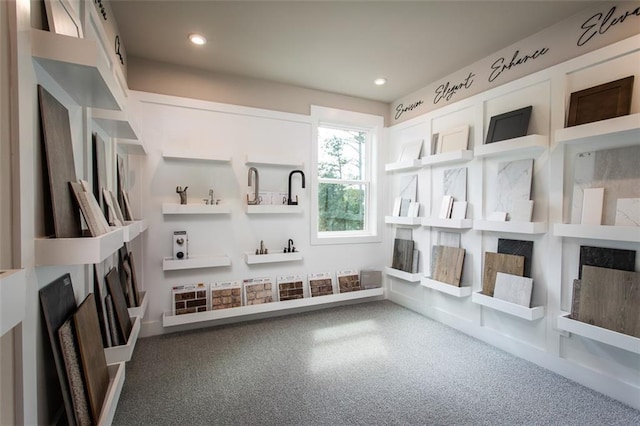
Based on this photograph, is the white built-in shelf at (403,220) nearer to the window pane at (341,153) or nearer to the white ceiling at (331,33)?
the window pane at (341,153)

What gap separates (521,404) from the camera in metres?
2.03

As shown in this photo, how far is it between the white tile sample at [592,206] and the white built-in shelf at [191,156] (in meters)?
3.20

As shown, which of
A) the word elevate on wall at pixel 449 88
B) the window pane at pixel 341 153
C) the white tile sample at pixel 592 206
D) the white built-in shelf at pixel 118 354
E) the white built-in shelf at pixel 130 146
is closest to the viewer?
the white built-in shelf at pixel 118 354

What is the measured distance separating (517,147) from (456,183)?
0.81m

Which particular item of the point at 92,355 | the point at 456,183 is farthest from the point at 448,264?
the point at 92,355

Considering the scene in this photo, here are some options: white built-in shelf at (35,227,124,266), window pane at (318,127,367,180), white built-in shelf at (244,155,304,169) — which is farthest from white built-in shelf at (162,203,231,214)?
white built-in shelf at (35,227,124,266)

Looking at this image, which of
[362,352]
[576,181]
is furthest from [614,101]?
[362,352]

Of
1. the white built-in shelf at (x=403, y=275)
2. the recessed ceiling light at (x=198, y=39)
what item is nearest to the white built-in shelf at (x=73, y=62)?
the recessed ceiling light at (x=198, y=39)

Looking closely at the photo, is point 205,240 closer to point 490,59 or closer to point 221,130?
point 221,130

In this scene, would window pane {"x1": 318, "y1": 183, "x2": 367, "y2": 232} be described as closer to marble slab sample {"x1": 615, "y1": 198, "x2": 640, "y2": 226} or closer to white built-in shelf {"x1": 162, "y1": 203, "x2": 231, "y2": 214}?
white built-in shelf {"x1": 162, "y1": 203, "x2": 231, "y2": 214}

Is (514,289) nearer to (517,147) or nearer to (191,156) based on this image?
(517,147)

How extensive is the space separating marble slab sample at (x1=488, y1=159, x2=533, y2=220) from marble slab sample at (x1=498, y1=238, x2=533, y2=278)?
29 cm

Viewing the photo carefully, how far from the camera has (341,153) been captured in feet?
13.9

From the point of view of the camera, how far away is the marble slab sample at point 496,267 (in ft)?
8.87
